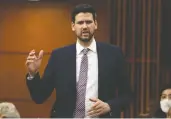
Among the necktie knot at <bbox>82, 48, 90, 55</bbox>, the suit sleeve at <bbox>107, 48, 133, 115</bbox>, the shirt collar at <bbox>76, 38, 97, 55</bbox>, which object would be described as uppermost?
the shirt collar at <bbox>76, 38, 97, 55</bbox>

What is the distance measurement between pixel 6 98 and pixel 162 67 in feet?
5.57

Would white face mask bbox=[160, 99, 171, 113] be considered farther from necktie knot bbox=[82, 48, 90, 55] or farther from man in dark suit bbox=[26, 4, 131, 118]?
necktie knot bbox=[82, 48, 90, 55]

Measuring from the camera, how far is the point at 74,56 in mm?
2047

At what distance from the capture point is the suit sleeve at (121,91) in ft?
6.34

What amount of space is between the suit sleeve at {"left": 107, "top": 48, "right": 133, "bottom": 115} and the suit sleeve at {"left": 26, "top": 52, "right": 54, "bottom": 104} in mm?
308

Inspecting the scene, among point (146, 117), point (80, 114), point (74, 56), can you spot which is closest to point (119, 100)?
point (80, 114)

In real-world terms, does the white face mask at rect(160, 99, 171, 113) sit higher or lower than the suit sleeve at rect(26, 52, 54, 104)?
lower

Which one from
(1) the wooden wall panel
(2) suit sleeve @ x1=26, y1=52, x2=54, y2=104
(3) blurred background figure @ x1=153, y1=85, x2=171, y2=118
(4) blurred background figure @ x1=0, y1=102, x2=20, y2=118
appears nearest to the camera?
(2) suit sleeve @ x1=26, y1=52, x2=54, y2=104

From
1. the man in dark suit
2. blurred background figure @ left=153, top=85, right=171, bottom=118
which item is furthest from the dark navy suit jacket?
blurred background figure @ left=153, top=85, right=171, bottom=118

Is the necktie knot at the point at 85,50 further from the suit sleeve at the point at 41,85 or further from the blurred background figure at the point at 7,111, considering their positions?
the blurred background figure at the point at 7,111

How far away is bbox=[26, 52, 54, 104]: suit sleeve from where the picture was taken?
1.92 metres

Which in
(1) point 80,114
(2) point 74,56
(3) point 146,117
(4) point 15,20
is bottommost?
(3) point 146,117

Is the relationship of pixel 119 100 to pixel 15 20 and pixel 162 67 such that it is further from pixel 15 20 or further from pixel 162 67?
pixel 15 20

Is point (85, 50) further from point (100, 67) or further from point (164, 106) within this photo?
point (164, 106)
